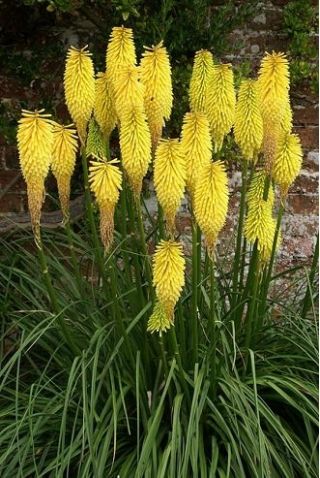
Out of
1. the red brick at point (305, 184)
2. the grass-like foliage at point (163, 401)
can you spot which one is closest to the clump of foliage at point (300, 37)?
the red brick at point (305, 184)

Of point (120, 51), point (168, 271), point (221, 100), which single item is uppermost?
point (120, 51)

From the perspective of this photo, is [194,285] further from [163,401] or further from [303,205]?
[303,205]

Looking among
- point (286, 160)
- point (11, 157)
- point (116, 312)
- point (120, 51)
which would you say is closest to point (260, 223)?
point (286, 160)

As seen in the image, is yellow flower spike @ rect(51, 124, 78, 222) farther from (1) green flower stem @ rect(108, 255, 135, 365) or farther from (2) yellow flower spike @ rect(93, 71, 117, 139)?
(1) green flower stem @ rect(108, 255, 135, 365)

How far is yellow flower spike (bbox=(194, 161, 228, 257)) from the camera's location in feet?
5.28

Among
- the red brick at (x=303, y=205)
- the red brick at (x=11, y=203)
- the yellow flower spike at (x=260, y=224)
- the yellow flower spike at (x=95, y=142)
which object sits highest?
the yellow flower spike at (x=95, y=142)

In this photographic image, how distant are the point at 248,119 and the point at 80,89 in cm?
38

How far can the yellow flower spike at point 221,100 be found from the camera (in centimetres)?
181

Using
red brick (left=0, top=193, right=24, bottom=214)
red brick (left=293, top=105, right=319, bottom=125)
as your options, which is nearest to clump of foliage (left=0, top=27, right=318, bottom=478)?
red brick (left=0, top=193, right=24, bottom=214)

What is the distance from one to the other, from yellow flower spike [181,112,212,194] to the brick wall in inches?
59.8

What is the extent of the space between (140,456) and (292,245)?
169 centimetres

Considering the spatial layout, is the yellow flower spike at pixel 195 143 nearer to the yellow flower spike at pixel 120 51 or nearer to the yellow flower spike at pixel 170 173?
the yellow flower spike at pixel 170 173

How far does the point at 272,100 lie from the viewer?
175cm

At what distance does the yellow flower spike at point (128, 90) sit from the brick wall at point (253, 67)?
146 centimetres
